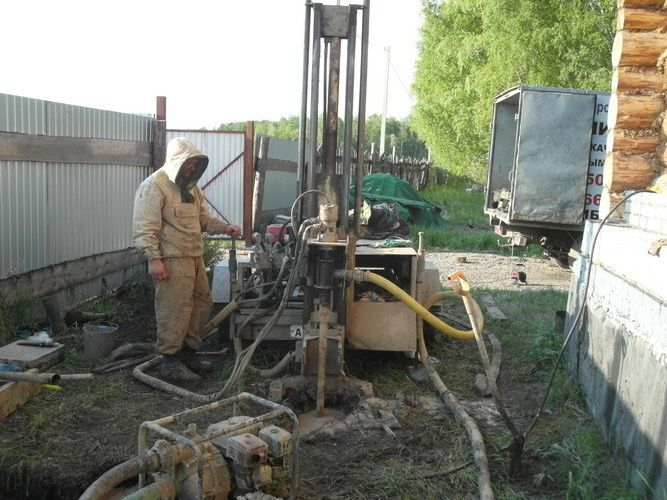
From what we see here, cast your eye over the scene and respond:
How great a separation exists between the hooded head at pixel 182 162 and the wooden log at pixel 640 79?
3.69 m

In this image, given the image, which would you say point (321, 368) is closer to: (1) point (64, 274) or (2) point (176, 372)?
(2) point (176, 372)

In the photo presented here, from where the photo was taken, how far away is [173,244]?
5.80m

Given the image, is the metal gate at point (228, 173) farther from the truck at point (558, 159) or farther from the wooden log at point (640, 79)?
the wooden log at point (640, 79)

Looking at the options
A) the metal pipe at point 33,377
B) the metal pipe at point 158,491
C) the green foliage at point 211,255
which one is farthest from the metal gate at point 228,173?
the metal pipe at point 158,491

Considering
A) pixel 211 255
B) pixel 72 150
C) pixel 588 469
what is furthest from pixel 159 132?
pixel 588 469

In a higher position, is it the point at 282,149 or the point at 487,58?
the point at 487,58

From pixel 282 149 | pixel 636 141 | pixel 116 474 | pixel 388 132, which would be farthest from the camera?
pixel 388 132

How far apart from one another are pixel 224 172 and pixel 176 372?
24.9 ft

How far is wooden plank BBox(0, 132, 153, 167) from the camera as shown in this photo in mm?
6629

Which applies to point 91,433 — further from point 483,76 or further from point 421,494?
point 483,76

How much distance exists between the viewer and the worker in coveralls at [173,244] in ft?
18.7

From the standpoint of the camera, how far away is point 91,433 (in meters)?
4.71

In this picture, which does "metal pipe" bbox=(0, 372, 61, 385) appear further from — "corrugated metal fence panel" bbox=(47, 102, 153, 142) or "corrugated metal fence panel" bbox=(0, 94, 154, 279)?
"corrugated metal fence panel" bbox=(47, 102, 153, 142)

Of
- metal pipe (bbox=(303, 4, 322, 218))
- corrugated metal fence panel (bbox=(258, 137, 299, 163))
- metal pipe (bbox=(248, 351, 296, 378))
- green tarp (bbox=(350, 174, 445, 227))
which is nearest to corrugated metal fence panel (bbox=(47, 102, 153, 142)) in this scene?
metal pipe (bbox=(303, 4, 322, 218))
